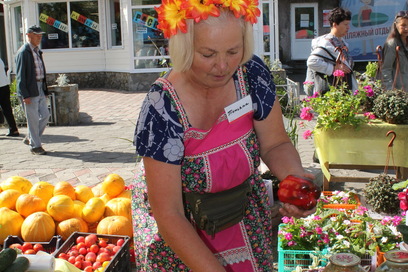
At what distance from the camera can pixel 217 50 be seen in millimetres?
1902

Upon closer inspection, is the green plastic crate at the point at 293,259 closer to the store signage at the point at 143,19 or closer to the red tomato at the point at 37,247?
the red tomato at the point at 37,247

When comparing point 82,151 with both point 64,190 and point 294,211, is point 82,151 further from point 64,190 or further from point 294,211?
point 294,211

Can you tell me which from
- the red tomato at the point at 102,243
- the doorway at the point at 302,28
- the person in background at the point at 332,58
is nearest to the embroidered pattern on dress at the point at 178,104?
the red tomato at the point at 102,243

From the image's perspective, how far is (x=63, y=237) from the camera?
4379 millimetres

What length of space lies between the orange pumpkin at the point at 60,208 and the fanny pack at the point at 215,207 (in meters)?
2.62

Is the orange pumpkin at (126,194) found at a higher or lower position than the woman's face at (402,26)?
lower

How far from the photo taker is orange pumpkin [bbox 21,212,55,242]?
169 inches

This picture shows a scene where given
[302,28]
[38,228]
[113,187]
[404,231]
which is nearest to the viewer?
[404,231]

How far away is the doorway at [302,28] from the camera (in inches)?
780

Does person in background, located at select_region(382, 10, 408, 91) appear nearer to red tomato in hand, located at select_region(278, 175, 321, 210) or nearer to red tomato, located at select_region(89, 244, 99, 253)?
red tomato, located at select_region(89, 244, 99, 253)

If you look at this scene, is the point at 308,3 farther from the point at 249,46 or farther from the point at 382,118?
the point at 249,46

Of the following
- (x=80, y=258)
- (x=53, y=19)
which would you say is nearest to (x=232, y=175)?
(x=80, y=258)

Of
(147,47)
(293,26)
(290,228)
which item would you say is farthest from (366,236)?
(293,26)

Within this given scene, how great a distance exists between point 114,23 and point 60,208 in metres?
14.0
